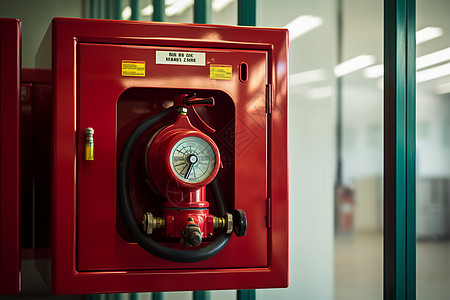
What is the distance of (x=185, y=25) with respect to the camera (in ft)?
4.33

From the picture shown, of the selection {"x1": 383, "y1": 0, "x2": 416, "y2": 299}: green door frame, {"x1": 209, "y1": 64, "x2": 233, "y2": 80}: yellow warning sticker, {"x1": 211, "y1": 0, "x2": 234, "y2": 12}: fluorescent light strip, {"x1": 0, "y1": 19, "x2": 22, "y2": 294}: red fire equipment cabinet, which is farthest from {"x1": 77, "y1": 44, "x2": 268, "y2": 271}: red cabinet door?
{"x1": 211, "y1": 0, "x2": 234, "y2": 12}: fluorescent light strip

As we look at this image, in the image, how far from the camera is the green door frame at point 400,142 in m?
1.62

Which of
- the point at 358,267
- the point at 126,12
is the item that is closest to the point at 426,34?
the point at 358,267

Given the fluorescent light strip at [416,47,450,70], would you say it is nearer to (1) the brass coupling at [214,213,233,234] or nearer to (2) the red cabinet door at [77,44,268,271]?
(2) the red cabinet door at [77,44,268,271]

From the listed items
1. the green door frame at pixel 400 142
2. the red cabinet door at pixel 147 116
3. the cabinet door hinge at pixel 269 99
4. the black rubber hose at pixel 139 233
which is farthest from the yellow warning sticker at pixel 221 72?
the green door frame at pixel 400 142

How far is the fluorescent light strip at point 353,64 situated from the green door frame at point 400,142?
15.5 inches

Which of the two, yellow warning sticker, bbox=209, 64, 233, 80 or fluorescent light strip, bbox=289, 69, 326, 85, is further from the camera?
fluorescent light strip, bbox=289, 69, 326, 85

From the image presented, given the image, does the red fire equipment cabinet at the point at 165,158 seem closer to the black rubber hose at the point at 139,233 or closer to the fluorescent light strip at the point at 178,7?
the black rubber hose at the point at 139,233

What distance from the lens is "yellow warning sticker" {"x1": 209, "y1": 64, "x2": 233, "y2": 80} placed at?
4.35ft

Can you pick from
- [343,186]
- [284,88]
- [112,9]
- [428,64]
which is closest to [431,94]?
[428,64]

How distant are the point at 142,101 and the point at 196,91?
159 mm

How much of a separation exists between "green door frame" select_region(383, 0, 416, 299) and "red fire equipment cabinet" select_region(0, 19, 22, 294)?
1.14 m

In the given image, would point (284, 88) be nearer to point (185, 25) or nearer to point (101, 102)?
point (185, 25)

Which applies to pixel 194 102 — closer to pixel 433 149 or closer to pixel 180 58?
pixel 180 58
